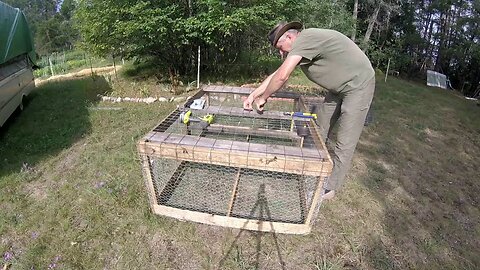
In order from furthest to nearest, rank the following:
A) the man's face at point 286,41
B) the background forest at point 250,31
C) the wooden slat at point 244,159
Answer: the background forest at point 250,31, the man's face at point 286,41, the wooden slat at point 244,159

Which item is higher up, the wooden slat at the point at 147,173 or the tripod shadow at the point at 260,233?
the wooden slat at the point at 147,173

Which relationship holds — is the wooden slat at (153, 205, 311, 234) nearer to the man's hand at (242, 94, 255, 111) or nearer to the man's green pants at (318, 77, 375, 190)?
the man's green pants at (318, 77, 375, 190)

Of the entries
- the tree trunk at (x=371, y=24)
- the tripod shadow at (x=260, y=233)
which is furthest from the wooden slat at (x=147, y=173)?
the tree trunk at (x=371, y=24)

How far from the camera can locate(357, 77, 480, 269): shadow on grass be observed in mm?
2002

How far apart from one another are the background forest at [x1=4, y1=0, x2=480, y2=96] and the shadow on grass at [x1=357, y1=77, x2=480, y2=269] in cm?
334

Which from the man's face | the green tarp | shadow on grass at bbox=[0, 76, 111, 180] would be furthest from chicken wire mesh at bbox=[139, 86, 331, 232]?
the green tarp

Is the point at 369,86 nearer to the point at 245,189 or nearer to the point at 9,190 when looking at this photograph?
the point at 245,189

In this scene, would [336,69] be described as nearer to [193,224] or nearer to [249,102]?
[249,102]

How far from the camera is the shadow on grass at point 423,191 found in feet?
6.57

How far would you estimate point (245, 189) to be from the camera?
242 cm

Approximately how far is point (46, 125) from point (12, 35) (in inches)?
64.6

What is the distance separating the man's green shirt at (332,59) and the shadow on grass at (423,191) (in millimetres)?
1157

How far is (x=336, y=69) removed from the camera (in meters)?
1.99

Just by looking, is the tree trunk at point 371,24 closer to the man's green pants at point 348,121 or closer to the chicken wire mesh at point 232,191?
the man's green pants at point 348,121
